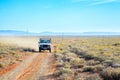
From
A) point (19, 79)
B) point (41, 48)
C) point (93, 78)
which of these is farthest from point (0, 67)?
point (41, 48)

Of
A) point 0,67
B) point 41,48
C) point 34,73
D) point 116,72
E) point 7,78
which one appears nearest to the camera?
point 116,72

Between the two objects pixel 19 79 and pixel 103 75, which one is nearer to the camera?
pixel 103 75

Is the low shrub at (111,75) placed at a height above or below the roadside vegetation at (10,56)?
above

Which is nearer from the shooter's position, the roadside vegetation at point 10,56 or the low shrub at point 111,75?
the low shrub at point 111,75

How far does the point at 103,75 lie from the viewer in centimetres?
1574

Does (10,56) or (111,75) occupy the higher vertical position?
(111,75)

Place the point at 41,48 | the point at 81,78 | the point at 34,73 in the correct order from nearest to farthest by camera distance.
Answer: the point at 81,78, the point at 34,73, the point at 41,48

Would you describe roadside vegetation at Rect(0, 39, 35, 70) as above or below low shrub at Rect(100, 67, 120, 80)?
below

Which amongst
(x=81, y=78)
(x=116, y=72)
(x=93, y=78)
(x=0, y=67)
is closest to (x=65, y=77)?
(x=81, y=78)

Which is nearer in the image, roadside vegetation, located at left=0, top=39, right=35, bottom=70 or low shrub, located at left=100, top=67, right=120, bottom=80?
low shrub, located at left=100, top=67, right=120, bottom=80

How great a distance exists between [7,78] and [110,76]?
279 inches

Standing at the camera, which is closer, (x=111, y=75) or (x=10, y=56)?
(x=111, y=75)

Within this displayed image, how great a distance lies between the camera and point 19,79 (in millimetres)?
17469

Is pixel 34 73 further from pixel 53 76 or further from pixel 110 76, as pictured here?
pixel 110 76
